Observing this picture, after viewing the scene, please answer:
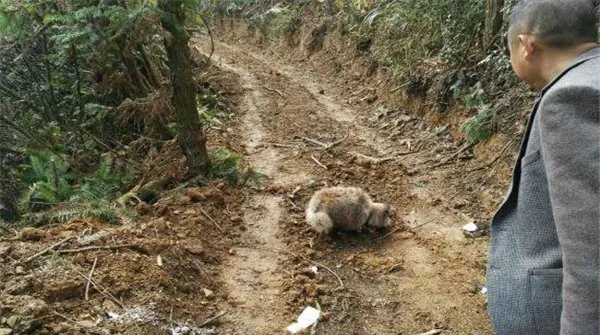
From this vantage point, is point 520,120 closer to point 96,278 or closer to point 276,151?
point 276,151

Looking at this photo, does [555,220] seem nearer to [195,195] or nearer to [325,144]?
[195,195]

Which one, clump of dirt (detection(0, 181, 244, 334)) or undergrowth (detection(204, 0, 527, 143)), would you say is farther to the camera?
undergrowth (detection(204, 0, 527, 143))

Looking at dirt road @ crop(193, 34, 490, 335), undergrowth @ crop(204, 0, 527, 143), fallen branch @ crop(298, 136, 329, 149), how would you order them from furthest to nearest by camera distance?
fallen branch @ crop(298, 136, 329, 149), undergrowth @ crop(204, 0, 527, 143), dirt road @ crop(193, 34, 490, 335)

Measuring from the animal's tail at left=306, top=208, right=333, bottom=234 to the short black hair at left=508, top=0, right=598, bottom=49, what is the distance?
353 centimetres

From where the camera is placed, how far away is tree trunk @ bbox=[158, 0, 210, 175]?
5.41m

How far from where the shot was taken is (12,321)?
3.27 meters

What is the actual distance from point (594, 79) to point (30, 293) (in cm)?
366

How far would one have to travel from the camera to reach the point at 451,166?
7180 mm

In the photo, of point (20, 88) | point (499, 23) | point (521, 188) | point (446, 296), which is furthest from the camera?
point (20, 88)

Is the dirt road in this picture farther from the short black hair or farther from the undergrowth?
the short black hair

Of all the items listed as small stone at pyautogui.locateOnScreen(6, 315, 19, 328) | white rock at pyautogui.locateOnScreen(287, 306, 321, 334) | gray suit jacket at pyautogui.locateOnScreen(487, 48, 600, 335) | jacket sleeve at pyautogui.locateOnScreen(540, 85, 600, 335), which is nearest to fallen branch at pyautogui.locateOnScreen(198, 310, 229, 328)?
white rock at pyautogui.locateOnScreen(287, 306, 321, 334)

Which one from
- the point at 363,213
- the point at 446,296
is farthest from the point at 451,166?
the point at 446,296

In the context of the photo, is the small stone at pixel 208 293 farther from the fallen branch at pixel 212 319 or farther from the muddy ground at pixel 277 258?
the fallen branch at pixel 212 319

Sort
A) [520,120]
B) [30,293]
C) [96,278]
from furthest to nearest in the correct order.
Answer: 1. [520,120]
2. [96,278]
3. [30,293]
